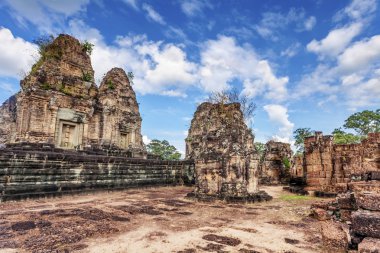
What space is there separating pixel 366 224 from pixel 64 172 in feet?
30.3

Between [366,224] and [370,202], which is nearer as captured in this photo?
[366,224]

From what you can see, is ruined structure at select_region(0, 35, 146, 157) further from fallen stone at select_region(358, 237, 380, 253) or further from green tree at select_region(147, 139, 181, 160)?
green tree at select_region(147, 139, 181, 160)

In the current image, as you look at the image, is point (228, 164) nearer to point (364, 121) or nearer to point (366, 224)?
point (366, 224)

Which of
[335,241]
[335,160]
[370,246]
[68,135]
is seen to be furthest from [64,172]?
[335,160]

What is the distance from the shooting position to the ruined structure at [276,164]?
19547 mm

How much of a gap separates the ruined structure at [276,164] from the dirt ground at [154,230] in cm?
A: 1295

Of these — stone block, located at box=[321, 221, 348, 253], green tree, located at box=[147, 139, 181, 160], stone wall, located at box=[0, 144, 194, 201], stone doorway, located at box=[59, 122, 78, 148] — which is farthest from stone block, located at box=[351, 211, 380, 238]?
green tree, located at box=[147, 139, 181, 160]

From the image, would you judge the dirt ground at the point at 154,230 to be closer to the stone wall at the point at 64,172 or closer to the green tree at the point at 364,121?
the stone wall at the point at 64,172

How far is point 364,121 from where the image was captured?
33531 millimetres

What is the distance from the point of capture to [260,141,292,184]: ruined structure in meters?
19.5

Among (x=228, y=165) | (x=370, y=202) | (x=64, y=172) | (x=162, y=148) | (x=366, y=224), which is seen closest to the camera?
(x=366, y=224)

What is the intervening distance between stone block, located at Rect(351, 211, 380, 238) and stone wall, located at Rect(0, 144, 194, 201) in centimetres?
872

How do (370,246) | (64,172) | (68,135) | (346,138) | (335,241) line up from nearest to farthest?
(370,246), (335,241), (64,172), (68,135), (346,138)

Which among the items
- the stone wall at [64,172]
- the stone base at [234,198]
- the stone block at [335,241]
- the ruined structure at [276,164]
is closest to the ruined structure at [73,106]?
the stone wall at [64,172]
